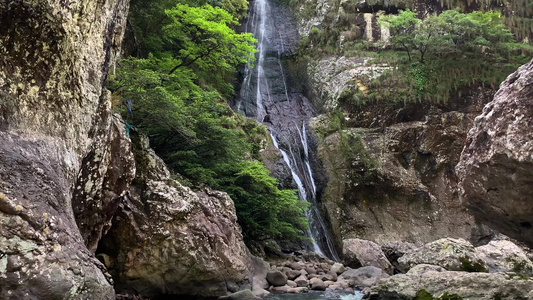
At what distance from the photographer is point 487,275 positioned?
5.66 m

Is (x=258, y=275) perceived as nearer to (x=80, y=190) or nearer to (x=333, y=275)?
(x=333, y=275)

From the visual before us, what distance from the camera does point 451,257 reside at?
993 cm

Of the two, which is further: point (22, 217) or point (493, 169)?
point (493, 169)

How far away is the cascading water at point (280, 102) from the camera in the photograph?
18.3 m

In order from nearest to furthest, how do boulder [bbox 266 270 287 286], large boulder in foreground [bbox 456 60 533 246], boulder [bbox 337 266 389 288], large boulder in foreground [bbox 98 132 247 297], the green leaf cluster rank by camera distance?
large boulder in foreground [bbox 456 60 533 246]
large boulder in foreground [bbox 98 132 247 297]
the green leaf cluster
boulder [bbox 266 270 287 286]
boulder [bbox 337 266 389 288]

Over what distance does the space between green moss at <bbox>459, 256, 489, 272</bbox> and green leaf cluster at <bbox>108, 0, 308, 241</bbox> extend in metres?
5.18

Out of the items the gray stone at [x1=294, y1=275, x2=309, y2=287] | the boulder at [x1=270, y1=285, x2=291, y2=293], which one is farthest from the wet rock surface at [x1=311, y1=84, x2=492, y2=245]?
the boulder at [x1=270, y1=285, x2=291, y2=293]

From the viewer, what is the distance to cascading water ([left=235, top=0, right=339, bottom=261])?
1831 centimetres

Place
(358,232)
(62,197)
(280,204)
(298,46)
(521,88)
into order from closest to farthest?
1. (62,197)
2. (521,88)
3. (280,204)
4. (358,232)
5. (298,46)

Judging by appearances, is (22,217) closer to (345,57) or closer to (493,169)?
(493,169)

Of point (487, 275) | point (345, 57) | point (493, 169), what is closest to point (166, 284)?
point (487, 275)

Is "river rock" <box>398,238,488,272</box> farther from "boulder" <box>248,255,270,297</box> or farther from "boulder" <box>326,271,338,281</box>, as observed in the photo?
"boulder" <box>248,255,270,297</box>

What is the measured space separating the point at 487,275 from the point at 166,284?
5.87 metres

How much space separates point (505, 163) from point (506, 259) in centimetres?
831
